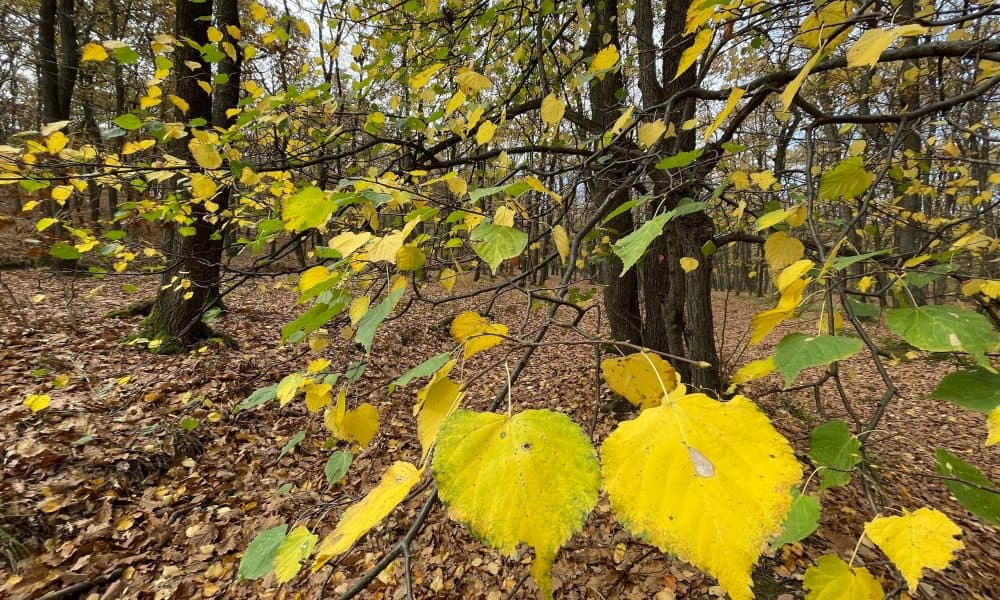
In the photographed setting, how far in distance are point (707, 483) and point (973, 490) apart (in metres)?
0.96

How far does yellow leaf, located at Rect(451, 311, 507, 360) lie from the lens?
0.83 metres

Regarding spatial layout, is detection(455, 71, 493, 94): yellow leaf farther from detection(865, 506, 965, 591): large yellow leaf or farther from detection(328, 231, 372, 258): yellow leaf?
detection(865, 506, 965, 591): large yellow leaf

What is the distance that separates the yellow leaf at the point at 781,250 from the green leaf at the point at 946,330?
0.31 meters

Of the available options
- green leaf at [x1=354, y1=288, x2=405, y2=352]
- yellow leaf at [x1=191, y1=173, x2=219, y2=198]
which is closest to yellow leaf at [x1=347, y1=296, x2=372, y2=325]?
green leaf at [x1=354, y1=288, x2=405, y2=352]

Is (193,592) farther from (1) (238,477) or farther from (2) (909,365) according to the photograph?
(2) (909,365)

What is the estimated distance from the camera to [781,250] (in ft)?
3.66

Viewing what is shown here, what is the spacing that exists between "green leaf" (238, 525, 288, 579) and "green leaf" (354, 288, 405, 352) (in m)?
0.53

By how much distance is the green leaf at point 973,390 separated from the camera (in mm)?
715

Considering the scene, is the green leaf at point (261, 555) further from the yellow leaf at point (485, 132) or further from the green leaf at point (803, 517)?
the yellow leaf at point (485, 132)

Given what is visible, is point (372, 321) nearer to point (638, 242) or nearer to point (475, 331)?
point (475, 331)

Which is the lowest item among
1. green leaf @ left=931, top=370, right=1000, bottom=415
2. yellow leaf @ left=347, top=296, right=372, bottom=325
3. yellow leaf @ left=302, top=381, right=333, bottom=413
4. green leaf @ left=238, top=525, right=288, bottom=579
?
green leaf @ left=238, top=525, right=288, bottom=579

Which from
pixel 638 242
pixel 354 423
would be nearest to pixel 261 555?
pixel 354 423

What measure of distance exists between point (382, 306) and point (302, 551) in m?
0.54

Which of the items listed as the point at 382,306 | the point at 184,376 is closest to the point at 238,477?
the point at 184,376
